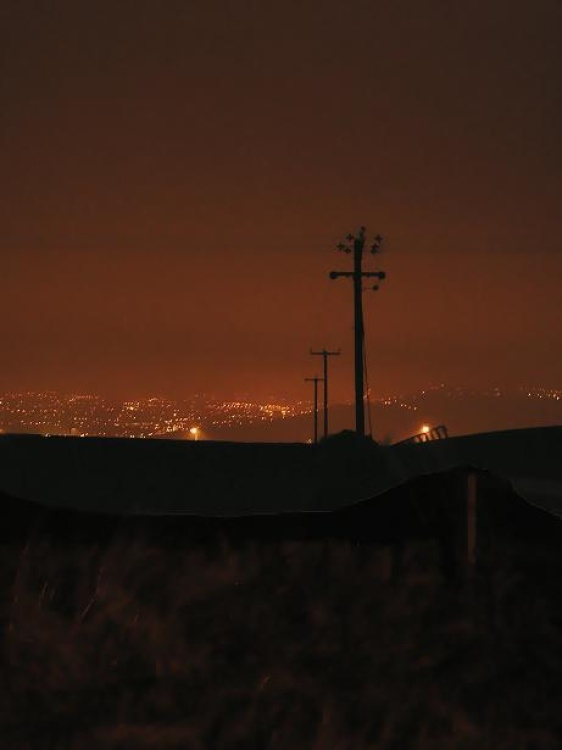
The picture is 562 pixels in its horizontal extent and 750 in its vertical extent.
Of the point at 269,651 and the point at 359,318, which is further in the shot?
the point at 359,318

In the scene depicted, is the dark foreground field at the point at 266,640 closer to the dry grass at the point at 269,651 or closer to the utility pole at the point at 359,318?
the dry grass at the point at 269,651

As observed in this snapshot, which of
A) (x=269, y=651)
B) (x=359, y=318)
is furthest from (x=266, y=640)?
(x=359, y=318)

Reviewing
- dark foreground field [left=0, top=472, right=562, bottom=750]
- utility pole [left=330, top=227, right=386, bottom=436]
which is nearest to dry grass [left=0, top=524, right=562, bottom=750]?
dark foreground field [left=0, top=472, right=562, bottom=750]

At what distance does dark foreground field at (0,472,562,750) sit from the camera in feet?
22.8

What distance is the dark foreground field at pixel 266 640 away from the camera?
274 inches

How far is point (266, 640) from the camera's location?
7191 mm

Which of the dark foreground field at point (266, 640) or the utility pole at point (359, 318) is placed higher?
the utility pole at point (359, 318)

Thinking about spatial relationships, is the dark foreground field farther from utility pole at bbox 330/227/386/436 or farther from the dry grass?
utility pole at bbox 330/227/386/436

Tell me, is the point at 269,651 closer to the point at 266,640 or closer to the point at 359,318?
the point at 266,640

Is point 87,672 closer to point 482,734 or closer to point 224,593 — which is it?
point 224,593

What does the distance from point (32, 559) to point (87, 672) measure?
599 mm

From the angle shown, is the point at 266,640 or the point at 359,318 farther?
the point at 359,318

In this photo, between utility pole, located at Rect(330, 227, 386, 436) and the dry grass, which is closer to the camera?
the dry grass

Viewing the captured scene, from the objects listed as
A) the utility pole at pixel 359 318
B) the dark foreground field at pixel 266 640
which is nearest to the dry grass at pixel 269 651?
the dark foreground field at pixel 266 640
